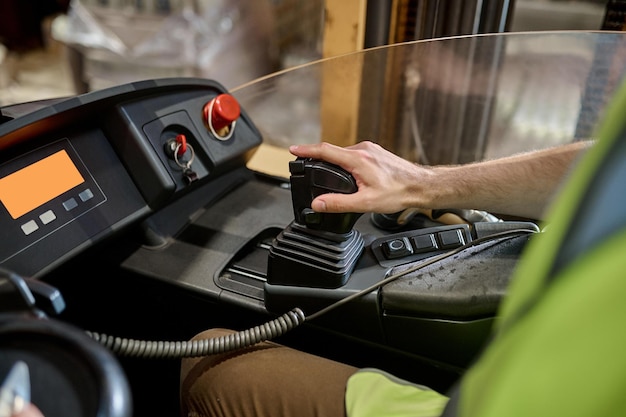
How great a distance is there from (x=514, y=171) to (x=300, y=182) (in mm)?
296

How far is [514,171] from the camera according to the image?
815 mm

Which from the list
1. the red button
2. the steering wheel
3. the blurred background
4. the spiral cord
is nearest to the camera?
the steering wheel

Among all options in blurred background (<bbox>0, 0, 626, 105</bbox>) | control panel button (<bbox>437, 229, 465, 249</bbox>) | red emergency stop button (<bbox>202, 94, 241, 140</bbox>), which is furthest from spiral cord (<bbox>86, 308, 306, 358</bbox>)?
blurred background (<bbox>0, 0, 626, 105</bbox>)

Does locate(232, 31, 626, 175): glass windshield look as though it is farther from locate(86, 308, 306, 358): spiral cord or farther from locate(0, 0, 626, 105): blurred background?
locate(86, 308, 306, 358): spiral cord

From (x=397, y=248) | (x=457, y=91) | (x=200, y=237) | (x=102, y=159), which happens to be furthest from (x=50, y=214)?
(x=457, y=91)

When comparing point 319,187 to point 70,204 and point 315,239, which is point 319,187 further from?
point 70,204

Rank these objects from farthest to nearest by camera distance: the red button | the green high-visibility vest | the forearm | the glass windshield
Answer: the glass windshield, the red button, the forearm, the green high-visibility vest

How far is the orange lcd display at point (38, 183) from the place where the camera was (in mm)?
727

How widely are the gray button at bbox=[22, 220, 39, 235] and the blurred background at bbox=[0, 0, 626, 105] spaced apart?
0.80 metres

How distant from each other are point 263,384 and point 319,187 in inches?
10.1

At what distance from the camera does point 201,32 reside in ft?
7.30

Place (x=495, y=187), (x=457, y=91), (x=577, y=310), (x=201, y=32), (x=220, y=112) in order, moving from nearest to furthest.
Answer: (x=577, y=310)
(x=495, y=187)
(x=220, y=112)
(x=457, y=91)
(x=201, y=32)

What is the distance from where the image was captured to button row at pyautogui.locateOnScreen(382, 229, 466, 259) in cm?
81

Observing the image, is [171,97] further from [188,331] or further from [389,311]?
[389,311]
